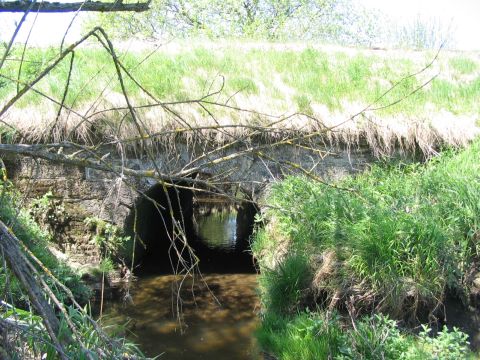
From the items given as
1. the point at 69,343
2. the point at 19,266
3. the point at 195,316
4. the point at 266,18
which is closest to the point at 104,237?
the point at 195,316

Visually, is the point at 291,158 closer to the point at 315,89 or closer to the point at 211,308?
the point at 315,89

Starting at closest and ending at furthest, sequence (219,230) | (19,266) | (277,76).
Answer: (19,266) < (277,76) < (219,230)

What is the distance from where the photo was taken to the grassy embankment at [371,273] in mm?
4172

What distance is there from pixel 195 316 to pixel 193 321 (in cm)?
17

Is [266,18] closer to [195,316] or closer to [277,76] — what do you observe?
[277,76]

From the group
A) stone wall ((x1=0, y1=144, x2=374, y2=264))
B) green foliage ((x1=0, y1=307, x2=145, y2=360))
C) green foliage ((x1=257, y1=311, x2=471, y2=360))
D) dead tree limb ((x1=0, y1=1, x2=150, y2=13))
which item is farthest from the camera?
stone wall ((x1=0, y1=144, x2=374, y2=264))

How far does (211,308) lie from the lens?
6438 millimetres

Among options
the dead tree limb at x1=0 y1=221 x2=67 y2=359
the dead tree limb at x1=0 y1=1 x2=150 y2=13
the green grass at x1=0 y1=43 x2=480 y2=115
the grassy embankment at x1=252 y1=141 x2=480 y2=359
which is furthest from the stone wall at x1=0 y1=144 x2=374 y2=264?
the dead tree limb at x1=0 y1=221 x2=67 y2=359

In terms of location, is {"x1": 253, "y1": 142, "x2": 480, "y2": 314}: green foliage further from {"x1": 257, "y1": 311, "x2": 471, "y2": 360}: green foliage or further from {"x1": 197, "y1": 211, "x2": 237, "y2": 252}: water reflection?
{"x1": 197, "y1": 211, "x2": 237, "y2": 252}: water reflection

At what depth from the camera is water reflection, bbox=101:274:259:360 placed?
5.22m

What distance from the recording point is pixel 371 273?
181 inches

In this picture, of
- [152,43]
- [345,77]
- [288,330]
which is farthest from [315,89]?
[288,330]

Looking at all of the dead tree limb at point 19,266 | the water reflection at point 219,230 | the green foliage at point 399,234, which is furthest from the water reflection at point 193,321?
the water reflection at point 219,230

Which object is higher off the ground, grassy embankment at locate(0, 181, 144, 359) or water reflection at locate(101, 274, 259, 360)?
grassy embankment at locate(0, 181, 144, 359)
